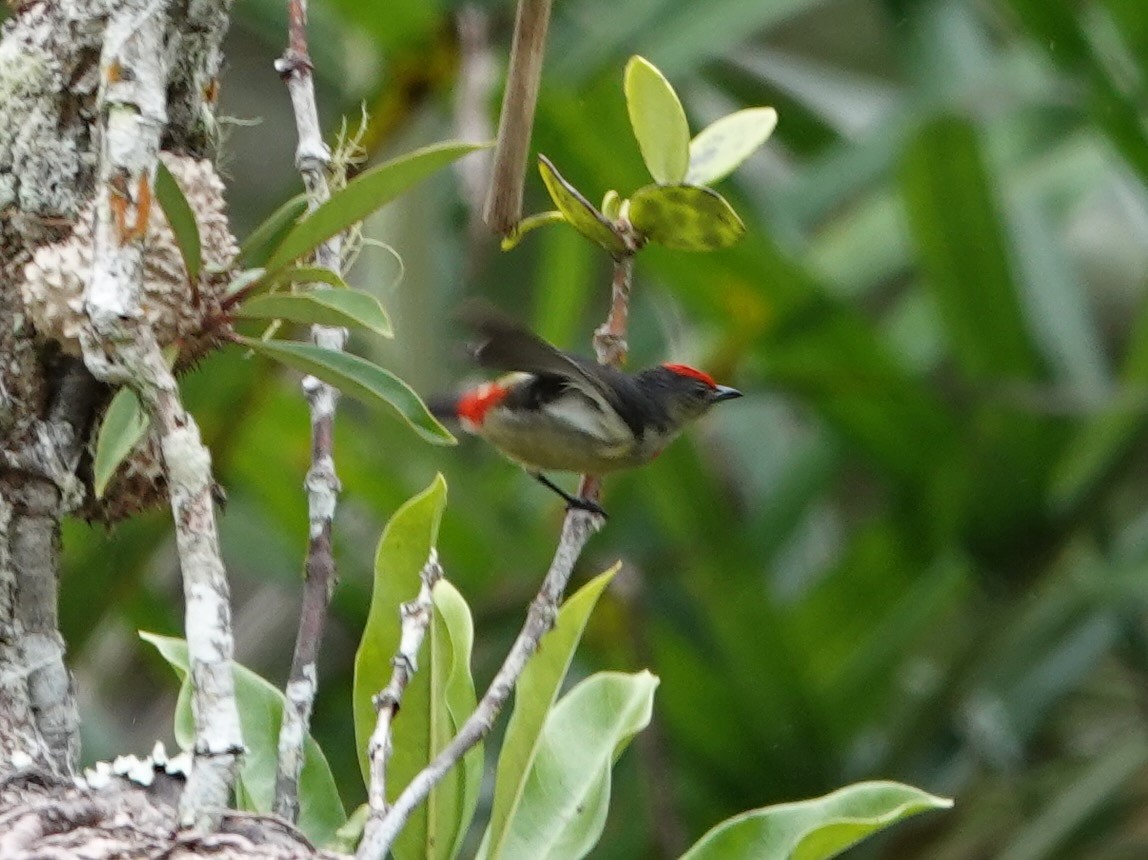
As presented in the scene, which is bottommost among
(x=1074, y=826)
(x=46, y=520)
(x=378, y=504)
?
(x=1074, y=826)

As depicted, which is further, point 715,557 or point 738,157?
point 715,557

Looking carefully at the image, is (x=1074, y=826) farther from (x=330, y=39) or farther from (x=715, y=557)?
(x=330, y=39)

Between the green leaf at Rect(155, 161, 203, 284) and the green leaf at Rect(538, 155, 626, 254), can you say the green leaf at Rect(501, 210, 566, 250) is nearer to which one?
the green leaf at Rect(538, 155, 626, 254)

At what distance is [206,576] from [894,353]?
2303mm

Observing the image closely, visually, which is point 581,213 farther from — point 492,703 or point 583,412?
point 583,412

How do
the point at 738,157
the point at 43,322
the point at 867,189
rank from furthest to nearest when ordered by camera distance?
the point at 867,189, the point at 738,157, the point at 43,322

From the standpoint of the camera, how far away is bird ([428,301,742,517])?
2.03 meters

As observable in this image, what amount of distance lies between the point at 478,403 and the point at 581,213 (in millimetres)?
867

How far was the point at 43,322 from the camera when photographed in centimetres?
127

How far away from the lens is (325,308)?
1237 millimetres

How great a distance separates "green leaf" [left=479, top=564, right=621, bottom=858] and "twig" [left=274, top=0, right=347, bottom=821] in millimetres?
189

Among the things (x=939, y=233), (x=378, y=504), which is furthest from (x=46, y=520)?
(x=939, y=233)

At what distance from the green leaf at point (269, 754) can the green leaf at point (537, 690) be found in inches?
5.1

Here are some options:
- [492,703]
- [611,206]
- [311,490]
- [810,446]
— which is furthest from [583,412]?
[810,446]
